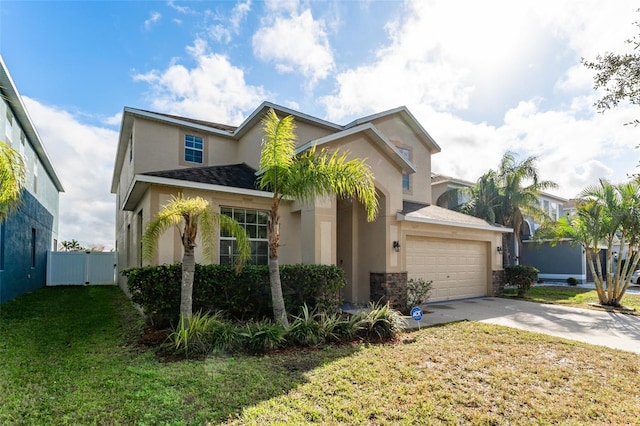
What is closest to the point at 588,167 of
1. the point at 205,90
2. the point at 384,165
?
the point at 384,165

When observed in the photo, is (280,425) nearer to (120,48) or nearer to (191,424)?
(191,424)

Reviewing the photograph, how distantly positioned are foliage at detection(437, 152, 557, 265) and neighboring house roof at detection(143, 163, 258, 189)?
14.1 metres

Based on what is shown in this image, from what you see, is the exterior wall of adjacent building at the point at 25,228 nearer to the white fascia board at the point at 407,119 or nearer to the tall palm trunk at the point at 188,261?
the tall palm trunk at the point at 188,261

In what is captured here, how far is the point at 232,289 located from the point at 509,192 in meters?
17.9

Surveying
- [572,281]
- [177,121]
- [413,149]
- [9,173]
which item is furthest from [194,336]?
[572,281]

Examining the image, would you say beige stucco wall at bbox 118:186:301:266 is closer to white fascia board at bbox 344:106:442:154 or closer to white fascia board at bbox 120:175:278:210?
white fascia board at bbox 120:175:278:210

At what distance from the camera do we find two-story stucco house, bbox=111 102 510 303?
33.1 feet

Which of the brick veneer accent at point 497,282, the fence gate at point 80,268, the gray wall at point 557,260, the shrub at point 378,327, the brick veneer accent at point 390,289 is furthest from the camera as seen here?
the gray wall at point 557,260

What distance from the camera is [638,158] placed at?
628 cm

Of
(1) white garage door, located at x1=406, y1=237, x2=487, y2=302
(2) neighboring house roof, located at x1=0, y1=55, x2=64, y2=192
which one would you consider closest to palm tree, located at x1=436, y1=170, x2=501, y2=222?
(1) white garage door, located at x1=406, y1=237, x2=487, y2=302

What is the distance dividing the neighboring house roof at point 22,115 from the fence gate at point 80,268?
5.29 metres

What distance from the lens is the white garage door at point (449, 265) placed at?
12453mm

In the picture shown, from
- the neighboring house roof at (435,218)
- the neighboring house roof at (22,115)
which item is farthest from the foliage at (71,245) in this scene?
the neighboring house roof at (435,218)

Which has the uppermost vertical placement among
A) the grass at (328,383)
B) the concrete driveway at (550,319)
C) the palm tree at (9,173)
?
the palm tree at (9,173)
